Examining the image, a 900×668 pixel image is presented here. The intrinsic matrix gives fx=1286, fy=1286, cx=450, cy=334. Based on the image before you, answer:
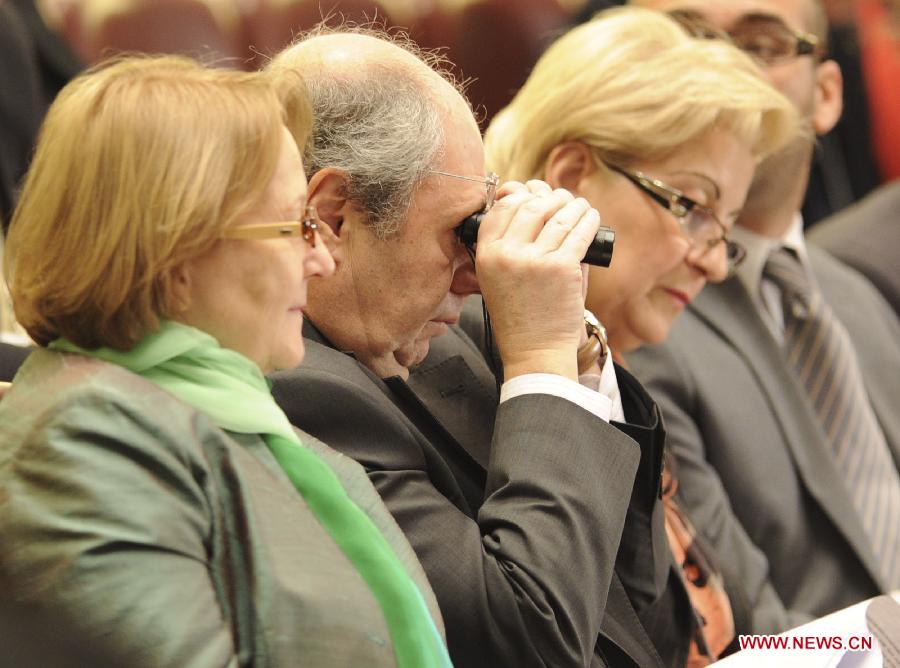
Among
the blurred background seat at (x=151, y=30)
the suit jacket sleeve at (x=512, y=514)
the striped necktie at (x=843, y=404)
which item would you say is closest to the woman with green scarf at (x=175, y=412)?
the suit jacket sleeve at (x=512, y=514)

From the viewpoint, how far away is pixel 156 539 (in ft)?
3.01

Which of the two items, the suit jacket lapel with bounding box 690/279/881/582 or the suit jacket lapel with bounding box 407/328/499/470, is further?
the suit jacket lapel with bounding box 690/279/881/582

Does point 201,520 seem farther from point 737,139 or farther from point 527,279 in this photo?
point 737,139

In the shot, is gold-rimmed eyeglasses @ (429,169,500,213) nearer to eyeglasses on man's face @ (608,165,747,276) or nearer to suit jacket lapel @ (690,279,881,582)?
eyeglasses on man's face @ (608,165,747,276)

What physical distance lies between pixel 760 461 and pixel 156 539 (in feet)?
4.88

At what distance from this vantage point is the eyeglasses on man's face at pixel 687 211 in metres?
1.94

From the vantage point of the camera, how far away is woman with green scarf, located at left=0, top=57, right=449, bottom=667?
2.99 feet

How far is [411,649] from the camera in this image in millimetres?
1042

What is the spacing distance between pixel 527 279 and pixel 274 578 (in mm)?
564

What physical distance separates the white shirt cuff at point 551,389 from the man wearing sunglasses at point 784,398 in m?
0.69

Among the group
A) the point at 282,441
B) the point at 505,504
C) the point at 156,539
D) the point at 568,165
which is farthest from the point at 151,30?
the point at 156,539

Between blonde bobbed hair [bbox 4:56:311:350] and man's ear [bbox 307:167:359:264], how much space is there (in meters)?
0.34

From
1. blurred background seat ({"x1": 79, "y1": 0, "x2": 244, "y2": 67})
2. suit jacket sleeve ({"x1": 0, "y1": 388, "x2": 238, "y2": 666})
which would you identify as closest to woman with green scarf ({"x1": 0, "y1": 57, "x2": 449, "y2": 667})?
suit jacket sleeve ({"x1": 0, "y1": 388, "x2": 238, "y2": 666})

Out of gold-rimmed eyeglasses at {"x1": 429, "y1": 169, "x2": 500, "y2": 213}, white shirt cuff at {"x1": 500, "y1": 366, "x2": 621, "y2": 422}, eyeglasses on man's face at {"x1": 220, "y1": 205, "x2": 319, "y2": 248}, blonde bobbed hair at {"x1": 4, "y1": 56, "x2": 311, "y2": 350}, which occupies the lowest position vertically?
white shirt cuff at {"x1": 500, "y1": 366, "x2": 621, "y2": 422}
